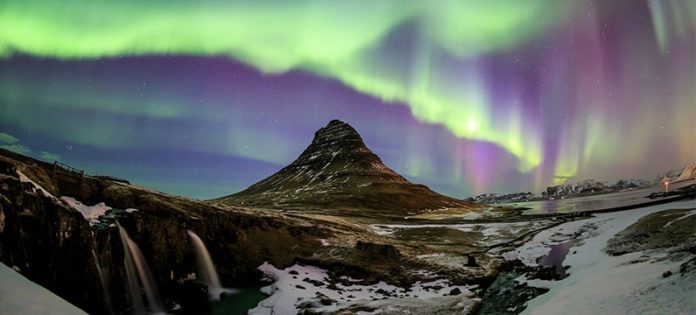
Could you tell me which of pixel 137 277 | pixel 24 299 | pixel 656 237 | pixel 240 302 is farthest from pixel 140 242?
pixel 656 237

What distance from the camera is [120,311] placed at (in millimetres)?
30922

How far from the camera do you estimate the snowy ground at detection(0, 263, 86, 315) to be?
17.3 m

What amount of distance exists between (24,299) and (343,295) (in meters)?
24.2

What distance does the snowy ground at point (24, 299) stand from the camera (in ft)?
56.7

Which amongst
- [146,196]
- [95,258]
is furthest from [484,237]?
[95,258]

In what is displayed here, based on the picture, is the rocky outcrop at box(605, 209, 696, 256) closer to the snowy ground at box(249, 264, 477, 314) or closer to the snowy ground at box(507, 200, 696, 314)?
the snowy ground at box(507, 200, 696, 314)

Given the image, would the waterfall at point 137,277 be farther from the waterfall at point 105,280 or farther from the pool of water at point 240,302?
the pool of water at point 240,302

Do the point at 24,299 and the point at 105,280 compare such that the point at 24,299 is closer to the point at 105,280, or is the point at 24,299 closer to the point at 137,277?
the point at 105,280

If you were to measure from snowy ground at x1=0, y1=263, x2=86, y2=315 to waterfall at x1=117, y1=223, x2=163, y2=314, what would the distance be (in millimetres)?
12445

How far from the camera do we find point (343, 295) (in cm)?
3578

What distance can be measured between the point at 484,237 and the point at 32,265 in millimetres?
71777

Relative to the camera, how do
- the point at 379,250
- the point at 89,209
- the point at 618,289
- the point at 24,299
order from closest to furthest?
the point at 24,299 → the point at 618,289 → the point at 89,209 → the point at 379,250

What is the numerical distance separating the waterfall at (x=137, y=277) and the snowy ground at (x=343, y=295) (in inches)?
375

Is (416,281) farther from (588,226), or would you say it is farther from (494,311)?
(588,226)
